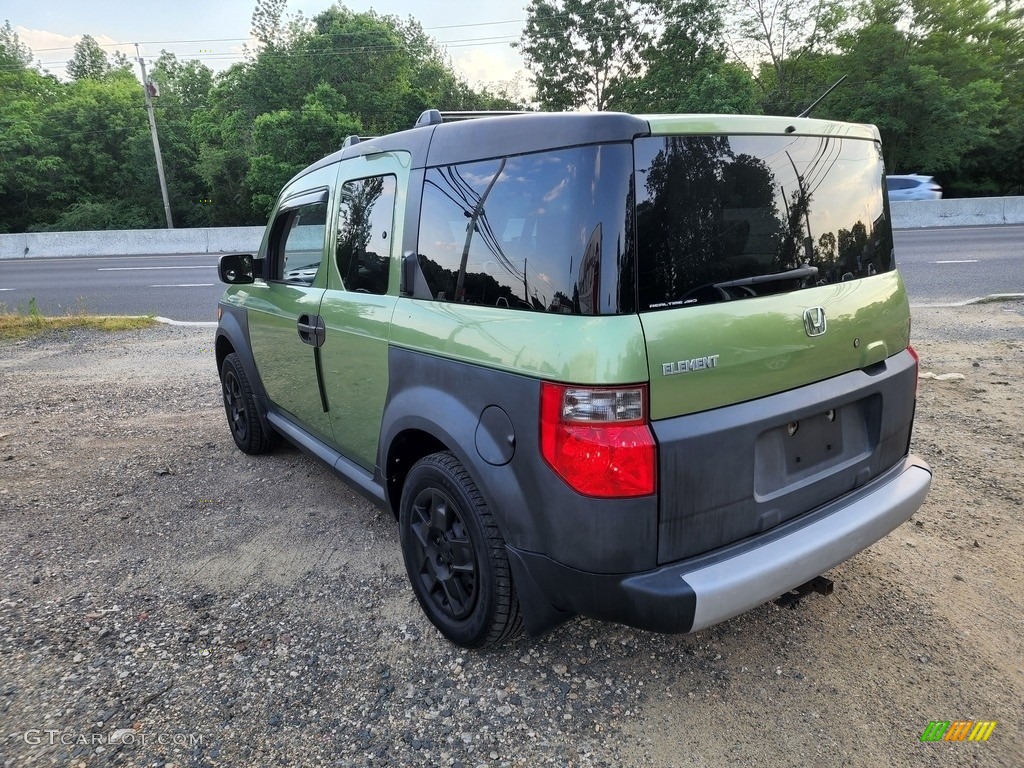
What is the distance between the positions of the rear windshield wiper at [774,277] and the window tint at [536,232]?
1.30ft

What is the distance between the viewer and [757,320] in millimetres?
2104

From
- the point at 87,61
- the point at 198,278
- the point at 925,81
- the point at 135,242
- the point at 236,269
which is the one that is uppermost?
the point at 87,61

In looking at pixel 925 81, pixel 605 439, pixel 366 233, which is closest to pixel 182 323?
pixel 366 233

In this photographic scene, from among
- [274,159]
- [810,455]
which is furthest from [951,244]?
[274,159]

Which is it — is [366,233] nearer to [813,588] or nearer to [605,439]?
[605,439]

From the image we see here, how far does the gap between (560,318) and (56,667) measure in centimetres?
245

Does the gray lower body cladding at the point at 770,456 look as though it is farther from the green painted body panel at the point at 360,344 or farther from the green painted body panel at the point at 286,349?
the green painted body panel at the point at 286,349

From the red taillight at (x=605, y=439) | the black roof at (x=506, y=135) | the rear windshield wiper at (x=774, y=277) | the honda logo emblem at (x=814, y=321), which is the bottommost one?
the red taillight at (x=605, y=439)

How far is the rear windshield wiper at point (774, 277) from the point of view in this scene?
209 centimetres

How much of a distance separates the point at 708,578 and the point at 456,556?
98cm

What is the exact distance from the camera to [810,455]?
7.52 feet

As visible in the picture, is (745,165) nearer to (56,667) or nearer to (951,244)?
(56,667)

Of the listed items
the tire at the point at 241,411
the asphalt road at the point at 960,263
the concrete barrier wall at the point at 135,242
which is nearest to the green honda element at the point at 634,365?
the tire at the point at 241,411

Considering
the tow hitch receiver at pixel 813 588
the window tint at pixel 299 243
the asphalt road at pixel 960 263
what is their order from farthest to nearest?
the asphalt road at pixel 960 263, the window tint at pixel 299 243, the tow hitch receiver at pixel 813 588
